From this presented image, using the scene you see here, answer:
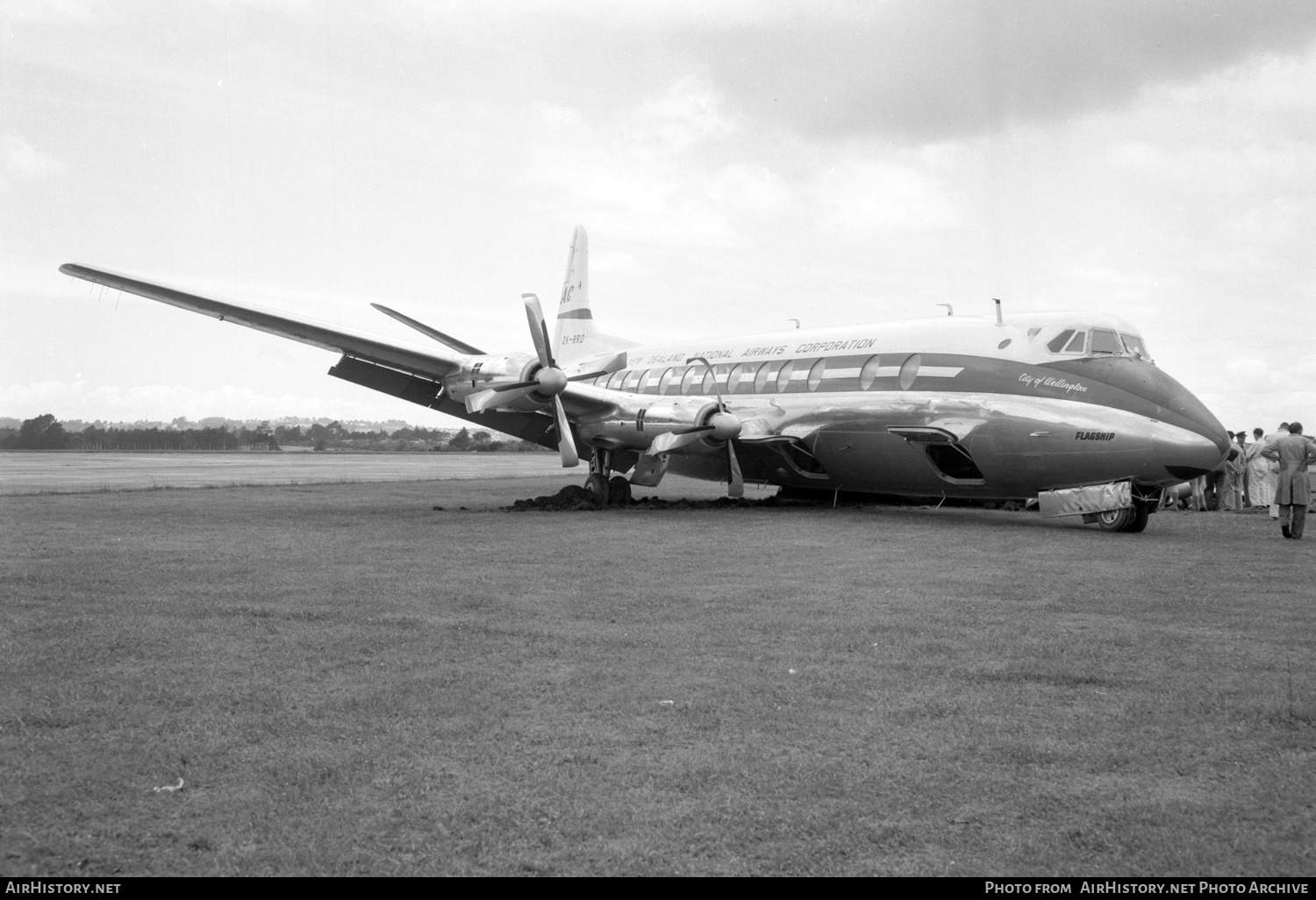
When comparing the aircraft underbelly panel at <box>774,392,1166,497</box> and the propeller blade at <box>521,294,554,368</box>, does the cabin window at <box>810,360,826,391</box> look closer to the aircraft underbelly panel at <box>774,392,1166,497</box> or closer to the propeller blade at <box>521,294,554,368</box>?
the aircraft underbelly panel at <box>774,392,1166,497</box>

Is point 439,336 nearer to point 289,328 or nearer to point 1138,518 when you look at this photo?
point 289,328

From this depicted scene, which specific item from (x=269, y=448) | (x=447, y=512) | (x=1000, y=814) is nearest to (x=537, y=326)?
(x=447, y=512)

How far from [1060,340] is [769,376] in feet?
19.6

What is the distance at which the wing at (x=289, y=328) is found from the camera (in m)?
16.9

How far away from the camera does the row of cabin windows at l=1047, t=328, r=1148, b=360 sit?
15891mm

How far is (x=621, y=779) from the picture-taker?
4.61m

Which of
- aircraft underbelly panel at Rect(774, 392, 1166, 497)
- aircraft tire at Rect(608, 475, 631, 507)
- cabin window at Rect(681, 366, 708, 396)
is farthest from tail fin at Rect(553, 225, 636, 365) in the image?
aircraft underbelly panel at Rect(774, 392, 1166, 497)

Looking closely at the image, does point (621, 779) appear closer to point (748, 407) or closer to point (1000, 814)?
point (1000, 814)

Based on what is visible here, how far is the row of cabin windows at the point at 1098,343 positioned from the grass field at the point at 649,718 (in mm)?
5348

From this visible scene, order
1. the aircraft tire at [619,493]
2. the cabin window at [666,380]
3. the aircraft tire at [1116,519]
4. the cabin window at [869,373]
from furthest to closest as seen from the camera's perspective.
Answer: the cabin window at [666,380] < the aircraft tire at [619,493] < the cabin window at [869,373] < the aircraft tire at [1116,519]

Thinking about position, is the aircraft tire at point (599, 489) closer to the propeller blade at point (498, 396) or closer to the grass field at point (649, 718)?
the propeller blade at point (498, 396)

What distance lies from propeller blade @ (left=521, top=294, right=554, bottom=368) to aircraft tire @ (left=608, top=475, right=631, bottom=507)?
326cm

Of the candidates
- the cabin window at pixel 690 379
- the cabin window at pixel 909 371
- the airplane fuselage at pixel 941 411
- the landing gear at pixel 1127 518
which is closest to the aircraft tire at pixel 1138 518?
the landing gear at pixel 1127 518
